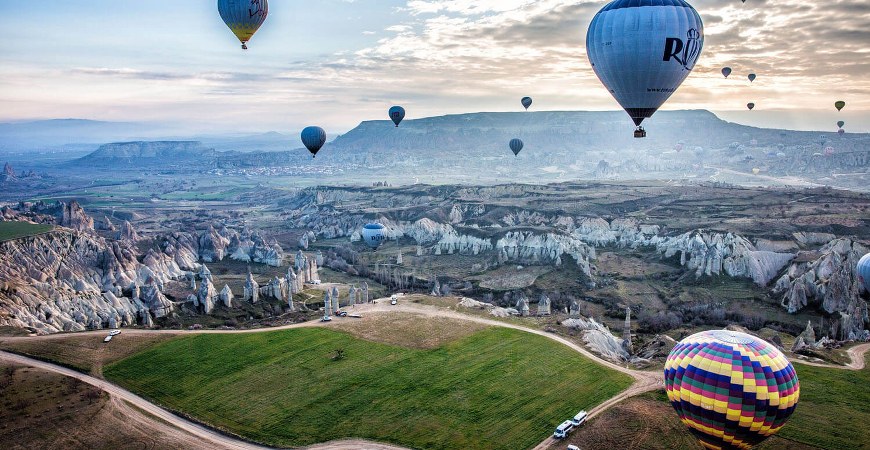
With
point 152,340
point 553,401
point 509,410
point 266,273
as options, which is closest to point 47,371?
point 152,340

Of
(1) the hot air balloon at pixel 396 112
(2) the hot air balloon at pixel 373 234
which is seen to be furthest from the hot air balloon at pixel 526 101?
(2) the hot air balloon at pixel 373 234

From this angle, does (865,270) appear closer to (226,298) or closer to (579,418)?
(579,418)

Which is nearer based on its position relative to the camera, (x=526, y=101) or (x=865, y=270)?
(x=865, y=270)

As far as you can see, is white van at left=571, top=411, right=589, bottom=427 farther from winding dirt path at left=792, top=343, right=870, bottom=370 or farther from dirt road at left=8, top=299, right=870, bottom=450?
winding dirt path at left=792, top=343, right=870, bottom=370

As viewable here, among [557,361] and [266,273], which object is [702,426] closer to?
[557,361]

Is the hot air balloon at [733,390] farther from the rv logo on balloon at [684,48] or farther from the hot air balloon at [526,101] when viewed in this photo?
the hot air balloon at [526,101]

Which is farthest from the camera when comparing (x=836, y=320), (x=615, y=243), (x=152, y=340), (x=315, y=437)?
(x=615, y=243)

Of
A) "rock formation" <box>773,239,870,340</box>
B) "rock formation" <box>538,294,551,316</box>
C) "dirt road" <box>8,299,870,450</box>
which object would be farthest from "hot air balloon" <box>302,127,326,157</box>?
"rock formation" <box>773,239,870,340</box>

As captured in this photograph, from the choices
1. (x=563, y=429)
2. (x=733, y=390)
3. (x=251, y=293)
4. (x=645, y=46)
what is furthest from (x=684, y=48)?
(x=251, y=293)
